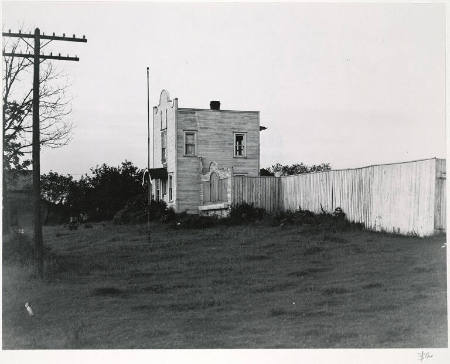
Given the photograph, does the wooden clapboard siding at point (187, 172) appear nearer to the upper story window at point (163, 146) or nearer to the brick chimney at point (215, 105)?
the brick chimney at point (215, 105)

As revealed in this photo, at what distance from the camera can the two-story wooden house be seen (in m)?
38.4

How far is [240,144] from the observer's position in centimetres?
4019

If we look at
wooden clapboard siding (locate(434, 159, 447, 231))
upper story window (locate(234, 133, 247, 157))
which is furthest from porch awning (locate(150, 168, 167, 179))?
wooden clapboard siding (locate(434, 159, 447, 231))

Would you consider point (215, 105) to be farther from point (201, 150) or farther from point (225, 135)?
point (201, 150)

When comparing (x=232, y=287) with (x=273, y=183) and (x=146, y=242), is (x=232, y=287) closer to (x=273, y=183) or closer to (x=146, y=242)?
(x=146, y=242)

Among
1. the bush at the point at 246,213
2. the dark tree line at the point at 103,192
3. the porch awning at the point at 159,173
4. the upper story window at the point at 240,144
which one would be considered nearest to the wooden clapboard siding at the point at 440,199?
the bush at the point at 246,213

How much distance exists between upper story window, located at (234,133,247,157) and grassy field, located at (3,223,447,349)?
1446 cm

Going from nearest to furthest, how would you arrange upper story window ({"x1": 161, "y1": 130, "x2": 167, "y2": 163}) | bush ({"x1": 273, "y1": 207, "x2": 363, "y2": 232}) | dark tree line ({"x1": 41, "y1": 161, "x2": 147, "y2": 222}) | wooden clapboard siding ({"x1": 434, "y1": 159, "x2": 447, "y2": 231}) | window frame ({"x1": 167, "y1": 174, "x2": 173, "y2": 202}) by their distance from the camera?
wooden clapboard siding ({"x1": 434, "y1": 159, "x2": 447, "y2": 231})
bush ({"x1": 273, "y1": 207, "x2": 363, "y2": 232})
window frame ({"x1": 167, "y1": 174, "x2": 173, "y2": 202})
upper story window ({"x1": 161, "y1": 130, "x2": 167, "y2": 163})
dark tree line ({"x1": 41, "y1": 161, "x2": 147, "y2": 222})

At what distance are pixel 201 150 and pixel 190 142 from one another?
80 cm

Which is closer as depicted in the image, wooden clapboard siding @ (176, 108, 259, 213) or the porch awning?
wooden clapboard siding @ (176, 108, 259, 213)

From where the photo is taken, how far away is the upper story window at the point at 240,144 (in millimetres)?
39906

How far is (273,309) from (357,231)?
38.3 ft
